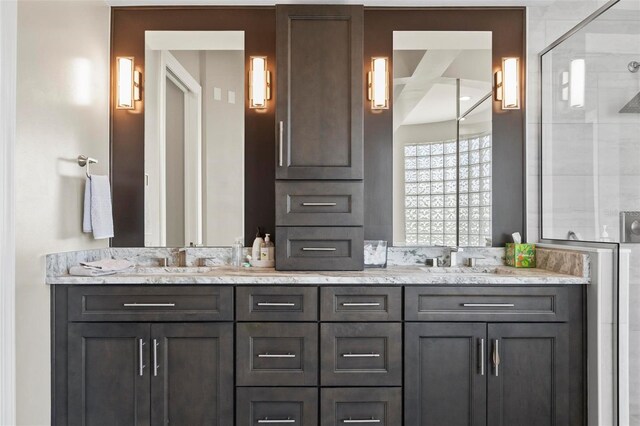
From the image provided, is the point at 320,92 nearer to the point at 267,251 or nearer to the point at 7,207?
the point at 267,251

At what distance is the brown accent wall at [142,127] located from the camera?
101 inches

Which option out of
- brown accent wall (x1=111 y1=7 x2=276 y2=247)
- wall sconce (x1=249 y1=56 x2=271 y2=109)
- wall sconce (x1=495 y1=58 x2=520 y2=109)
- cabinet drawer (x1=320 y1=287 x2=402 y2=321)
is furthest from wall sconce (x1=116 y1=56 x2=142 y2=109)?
wall sconce (x1=495 y1=58 x2=520 y2=109)

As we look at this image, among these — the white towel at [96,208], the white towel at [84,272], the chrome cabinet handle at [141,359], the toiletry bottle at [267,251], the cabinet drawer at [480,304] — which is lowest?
the chrome cabinet handle at [141,359]

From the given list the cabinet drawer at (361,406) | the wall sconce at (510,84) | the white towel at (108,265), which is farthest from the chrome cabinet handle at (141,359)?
the wall sconce at (510,84)

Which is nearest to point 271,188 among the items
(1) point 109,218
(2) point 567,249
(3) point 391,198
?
(3) point 391,198

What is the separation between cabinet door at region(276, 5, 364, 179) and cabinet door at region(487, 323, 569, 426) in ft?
3.71

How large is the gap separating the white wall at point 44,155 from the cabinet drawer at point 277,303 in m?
0.91

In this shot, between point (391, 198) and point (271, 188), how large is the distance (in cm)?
74

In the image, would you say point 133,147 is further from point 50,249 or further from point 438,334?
point 438,334

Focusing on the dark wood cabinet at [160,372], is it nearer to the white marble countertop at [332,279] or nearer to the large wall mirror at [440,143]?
the white marble countertop at [332,279]

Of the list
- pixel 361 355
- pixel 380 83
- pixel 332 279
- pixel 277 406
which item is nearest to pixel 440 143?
pixel 380 83

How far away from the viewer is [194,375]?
→ 201cm

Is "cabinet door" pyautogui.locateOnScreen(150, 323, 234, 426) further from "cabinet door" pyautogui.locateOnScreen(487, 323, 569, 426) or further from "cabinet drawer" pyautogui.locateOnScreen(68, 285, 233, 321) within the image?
"cabinet door" pyautogui.locateOnScreen(487, 323, 569, 426)

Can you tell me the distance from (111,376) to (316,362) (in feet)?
3.23
